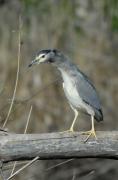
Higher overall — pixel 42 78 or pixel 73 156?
pixel 73 156

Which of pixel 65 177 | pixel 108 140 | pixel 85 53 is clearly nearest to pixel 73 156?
pixel 108 140

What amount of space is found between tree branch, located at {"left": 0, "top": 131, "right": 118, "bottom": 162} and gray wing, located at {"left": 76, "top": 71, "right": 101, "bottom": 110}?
2.03ft

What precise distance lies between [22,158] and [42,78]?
5.88 m

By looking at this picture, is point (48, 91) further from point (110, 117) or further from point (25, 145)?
point (25, 145)

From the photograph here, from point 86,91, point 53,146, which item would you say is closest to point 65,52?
point 86,91

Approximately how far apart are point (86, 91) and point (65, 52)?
5.26 meters

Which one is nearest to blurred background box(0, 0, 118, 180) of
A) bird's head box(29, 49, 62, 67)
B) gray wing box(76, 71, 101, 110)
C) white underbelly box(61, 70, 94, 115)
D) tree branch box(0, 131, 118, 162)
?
gray wing box(76, 71, 101, 110)

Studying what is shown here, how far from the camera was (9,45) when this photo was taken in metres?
11.5

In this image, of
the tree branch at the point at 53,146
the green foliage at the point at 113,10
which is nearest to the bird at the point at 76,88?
the tree branch at the point at 53,146

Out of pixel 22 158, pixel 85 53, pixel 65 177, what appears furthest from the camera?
pixel 85 53

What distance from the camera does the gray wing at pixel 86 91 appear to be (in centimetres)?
580

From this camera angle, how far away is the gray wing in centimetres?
580

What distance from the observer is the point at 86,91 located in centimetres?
584

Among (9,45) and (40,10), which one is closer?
(40,10)
